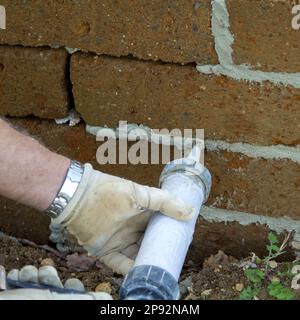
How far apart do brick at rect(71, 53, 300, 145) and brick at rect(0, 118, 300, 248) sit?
0.09 meters

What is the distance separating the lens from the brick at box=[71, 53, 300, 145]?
7.47 ft

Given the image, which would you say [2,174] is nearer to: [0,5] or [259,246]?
[0,5]

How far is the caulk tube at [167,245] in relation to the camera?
163cm

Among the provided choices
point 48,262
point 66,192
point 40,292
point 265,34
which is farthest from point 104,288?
point 265,34

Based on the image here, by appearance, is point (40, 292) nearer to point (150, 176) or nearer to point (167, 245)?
point (167, 245)

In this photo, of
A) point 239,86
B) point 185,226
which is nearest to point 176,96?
point 239,86

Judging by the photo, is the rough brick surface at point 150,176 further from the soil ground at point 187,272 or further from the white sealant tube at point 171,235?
the white sealant tube at point 171,235

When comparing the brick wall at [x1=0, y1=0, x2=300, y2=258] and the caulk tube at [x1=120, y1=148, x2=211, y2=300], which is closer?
the caulk tube at [x1=120, y1=148, x2=211, y2=300]

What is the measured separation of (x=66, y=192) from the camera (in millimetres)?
1902

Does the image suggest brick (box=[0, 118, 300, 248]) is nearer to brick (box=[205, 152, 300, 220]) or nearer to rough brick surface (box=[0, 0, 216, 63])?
brick (box=[205, 152, 300, 220])

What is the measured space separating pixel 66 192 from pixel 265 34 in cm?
74

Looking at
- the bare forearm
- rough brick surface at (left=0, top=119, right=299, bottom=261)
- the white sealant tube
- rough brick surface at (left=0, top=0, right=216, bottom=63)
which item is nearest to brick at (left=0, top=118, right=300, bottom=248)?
rough brick surface at (left=0, top=119, right=299, bottom=261)

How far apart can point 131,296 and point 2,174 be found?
1.57 feet

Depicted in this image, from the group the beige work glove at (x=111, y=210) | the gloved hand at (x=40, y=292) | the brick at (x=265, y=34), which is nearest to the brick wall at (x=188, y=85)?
the brick at (x=265, y=34)
